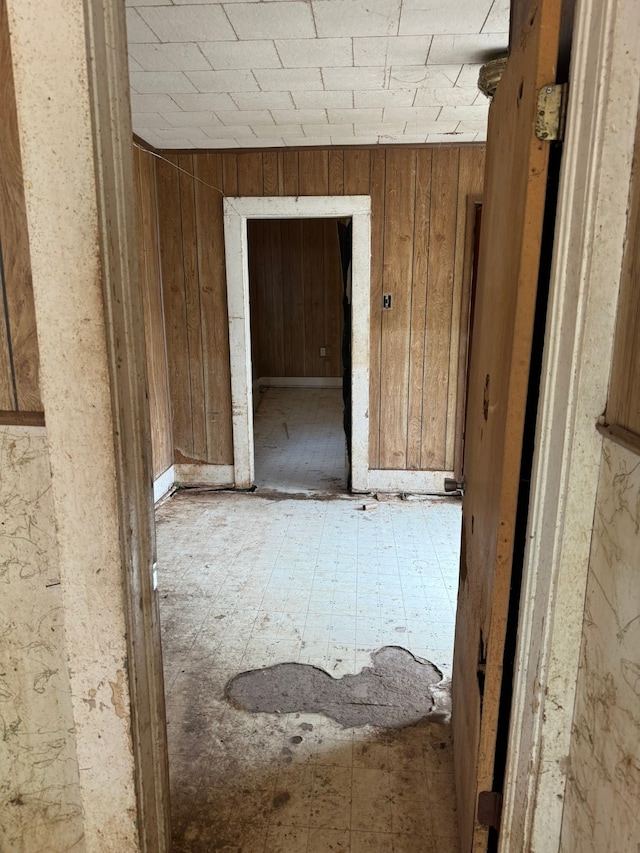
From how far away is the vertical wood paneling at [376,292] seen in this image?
13.5 ft

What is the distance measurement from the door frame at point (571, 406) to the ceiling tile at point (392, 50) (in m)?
1.66

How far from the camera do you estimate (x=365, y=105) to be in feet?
10.6

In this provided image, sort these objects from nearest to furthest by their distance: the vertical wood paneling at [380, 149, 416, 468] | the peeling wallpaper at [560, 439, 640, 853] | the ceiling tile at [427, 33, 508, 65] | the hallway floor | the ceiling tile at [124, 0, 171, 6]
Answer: the peeling wallpaper at [560, 439, 640, 853]
the hallway floor
the ceiling tile at [124, 0, 171, 6]
the ceiling tile at [427, 33, 508, 65]
the vertical wood paneling at [380, 149, 416, 468]

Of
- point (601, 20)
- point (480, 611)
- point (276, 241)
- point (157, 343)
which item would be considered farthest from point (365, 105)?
point (276, 241)

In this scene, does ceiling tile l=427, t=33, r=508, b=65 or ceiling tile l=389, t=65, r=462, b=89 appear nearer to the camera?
ceiling tile l=427, t=33, r=508, b=65

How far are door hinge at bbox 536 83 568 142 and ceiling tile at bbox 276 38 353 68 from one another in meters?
1.71

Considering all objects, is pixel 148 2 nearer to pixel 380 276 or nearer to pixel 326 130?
pixel 326 130

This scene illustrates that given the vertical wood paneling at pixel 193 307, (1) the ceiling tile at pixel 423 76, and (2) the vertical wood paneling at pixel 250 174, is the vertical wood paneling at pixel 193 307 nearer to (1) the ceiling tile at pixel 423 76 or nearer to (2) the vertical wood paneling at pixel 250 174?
(2) the vertical wood paneling at pixel 250 174

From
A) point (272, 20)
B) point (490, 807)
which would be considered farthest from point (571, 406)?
point (272, 20)

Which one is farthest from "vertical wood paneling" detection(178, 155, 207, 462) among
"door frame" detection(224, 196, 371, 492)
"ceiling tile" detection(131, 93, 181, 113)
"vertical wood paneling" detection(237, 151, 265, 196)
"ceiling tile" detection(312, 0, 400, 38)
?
"ceiling tile" detection(312, 0, 400, 38)

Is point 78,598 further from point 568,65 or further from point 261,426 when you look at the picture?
point 261,426

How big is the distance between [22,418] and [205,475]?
3568 millimetres

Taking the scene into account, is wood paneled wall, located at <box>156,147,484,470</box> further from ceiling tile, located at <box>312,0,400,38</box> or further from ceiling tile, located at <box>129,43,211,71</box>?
ceiling tile, located at <box>312,0,400,38</box>

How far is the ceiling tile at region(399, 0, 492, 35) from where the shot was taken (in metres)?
2.10
